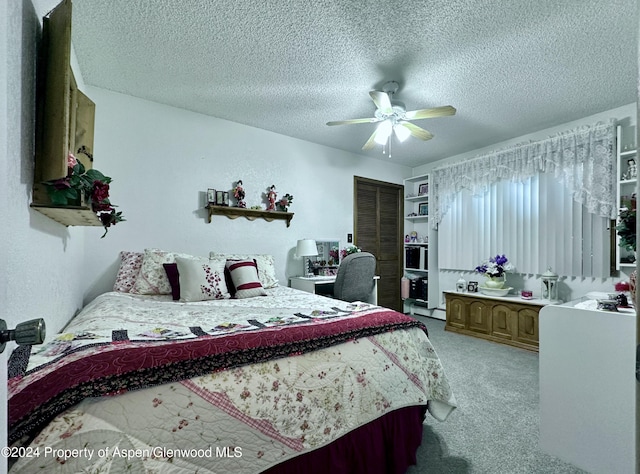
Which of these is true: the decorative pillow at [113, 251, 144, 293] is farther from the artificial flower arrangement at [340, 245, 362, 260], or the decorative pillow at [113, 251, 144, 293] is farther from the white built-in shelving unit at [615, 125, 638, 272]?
the white built-in shelving unit at [615, 125, 638, 272]

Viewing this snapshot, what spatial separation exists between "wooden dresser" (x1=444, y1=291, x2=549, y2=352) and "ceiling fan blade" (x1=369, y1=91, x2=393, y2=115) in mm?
2611

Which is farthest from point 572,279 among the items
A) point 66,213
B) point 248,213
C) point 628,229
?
point 66,213

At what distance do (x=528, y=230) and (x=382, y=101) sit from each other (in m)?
2.65

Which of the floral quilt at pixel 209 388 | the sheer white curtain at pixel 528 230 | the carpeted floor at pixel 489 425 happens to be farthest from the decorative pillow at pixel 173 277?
the sheer white curtain at pixel 528 230

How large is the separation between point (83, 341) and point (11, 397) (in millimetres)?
407

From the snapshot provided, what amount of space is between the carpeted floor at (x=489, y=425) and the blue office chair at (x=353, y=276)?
108cm

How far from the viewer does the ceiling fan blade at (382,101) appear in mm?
2127

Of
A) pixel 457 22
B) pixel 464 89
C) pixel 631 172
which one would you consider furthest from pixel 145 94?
pixel 631 172

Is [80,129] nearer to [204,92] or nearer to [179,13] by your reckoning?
[179,13]

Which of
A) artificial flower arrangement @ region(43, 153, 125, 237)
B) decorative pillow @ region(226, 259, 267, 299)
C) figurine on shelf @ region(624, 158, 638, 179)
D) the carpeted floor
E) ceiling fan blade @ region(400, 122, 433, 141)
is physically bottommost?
the carpeted floor

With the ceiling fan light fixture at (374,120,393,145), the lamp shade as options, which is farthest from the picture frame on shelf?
the ceiling fan light fixture at (374,120,393,145)

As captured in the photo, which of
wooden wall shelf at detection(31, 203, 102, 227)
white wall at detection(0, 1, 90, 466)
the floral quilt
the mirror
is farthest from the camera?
the mirror

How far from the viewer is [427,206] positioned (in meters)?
4.80

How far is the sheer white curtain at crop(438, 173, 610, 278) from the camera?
3049 mm
